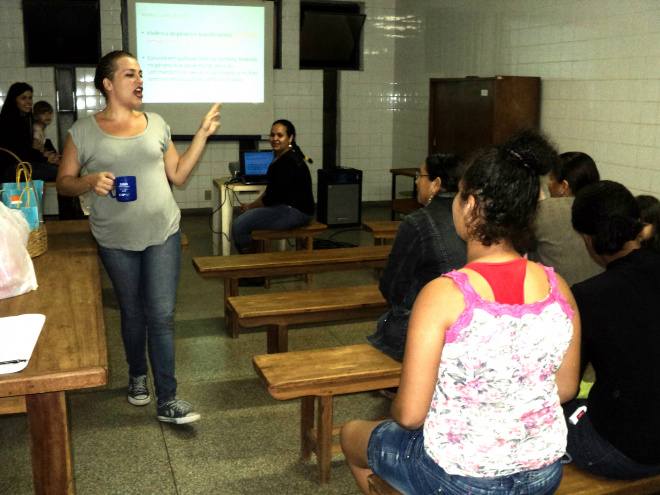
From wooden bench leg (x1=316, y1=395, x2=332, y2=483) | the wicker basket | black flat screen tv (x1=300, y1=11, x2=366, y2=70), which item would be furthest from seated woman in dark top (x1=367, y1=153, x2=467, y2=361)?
black flat screen tv (x1=300, y1=11, x2=366, y2=70)

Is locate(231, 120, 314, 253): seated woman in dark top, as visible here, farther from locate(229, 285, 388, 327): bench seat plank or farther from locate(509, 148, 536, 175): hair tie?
locate(509, 148, 536, 175): hair tie

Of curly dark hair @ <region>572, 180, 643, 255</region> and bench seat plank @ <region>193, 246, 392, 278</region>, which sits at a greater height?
curly dark hair @ <region>572, 180, 643, 255</region>

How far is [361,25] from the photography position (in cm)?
828

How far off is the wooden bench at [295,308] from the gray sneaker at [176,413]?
0.48m

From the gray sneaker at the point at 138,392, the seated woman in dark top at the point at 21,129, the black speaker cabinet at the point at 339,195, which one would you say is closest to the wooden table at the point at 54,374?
the gray sneaker at the point at 138,392

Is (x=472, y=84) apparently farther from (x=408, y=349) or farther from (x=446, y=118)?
(x=408, y=349)

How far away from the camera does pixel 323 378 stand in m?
2.41

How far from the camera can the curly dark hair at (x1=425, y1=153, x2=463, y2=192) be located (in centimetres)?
265

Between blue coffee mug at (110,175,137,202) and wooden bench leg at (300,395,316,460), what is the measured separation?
3.33 feet

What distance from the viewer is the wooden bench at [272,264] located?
4.07m

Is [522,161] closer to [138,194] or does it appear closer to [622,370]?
[622,370]

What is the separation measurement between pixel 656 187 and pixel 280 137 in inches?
106

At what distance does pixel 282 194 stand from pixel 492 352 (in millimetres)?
3904

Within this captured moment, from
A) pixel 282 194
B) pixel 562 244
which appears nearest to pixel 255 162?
pixel 282 194
